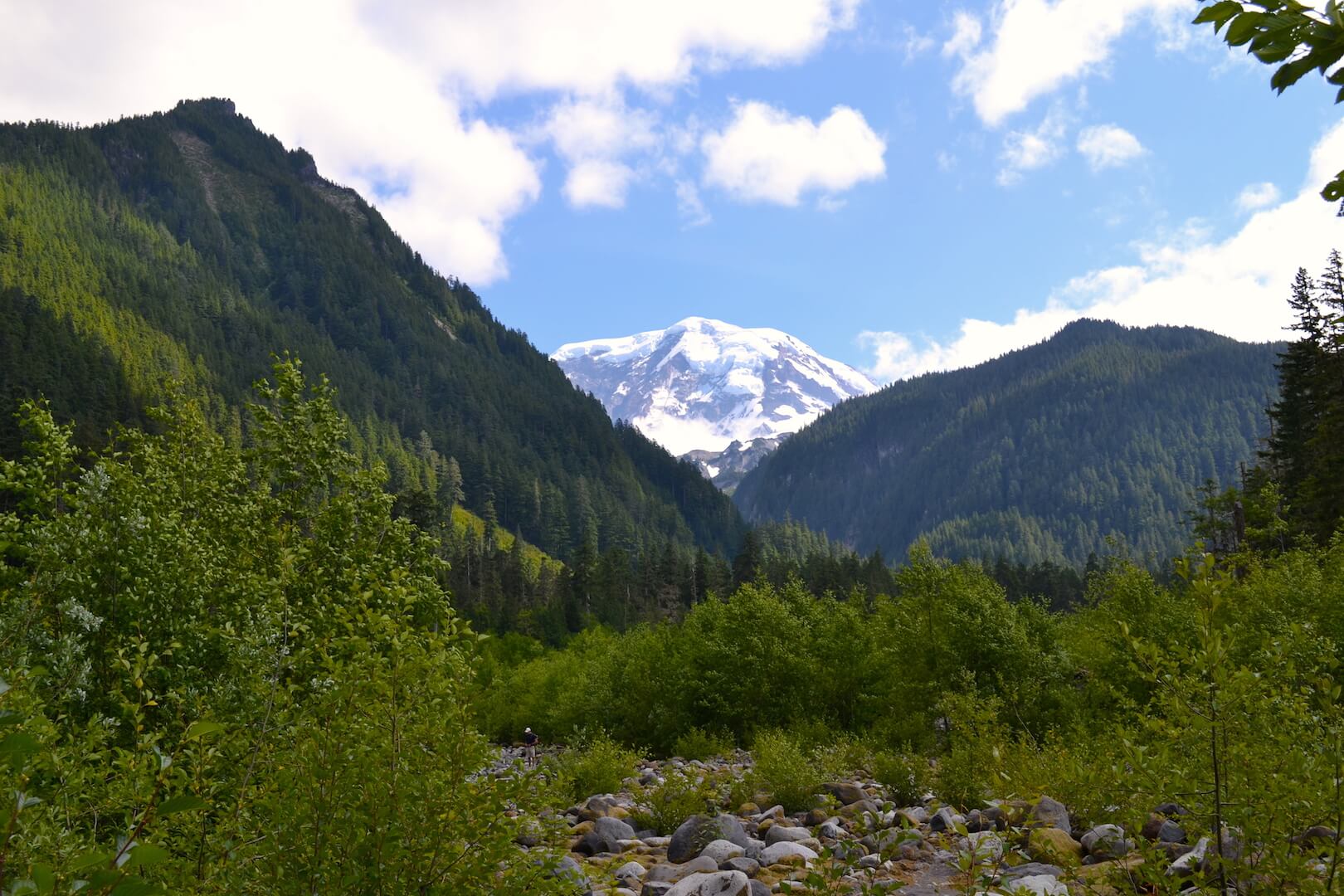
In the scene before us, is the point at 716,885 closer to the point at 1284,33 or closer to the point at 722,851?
the point at 722,851

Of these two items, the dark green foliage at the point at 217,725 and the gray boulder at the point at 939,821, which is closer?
the dark green foliage at the point at 217,725

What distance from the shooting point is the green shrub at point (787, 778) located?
48.9 feet

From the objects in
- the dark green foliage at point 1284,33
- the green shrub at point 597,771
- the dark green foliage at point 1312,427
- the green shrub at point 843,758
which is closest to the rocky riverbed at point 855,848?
the green shrub at point 843,758

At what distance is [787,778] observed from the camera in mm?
15055

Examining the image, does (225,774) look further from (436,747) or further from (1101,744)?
(1101,744)

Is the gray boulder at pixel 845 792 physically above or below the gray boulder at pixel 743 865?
below

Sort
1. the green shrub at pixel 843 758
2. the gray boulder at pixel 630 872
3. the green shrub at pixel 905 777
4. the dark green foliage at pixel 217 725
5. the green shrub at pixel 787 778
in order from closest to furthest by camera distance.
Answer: the dark green foliage at pixel 217 725 < the gray boulder at pixel 630 872 < the green shrub at pixel 787 778 < the green shrub at pixel 905 777 < the green shrub at pixel 843 758

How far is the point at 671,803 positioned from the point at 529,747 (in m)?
22.0

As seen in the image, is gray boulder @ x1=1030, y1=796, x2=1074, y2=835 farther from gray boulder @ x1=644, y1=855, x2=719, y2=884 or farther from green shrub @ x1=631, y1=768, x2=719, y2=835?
green shrub @ x1=631, y1=768, x2=719, y2=835

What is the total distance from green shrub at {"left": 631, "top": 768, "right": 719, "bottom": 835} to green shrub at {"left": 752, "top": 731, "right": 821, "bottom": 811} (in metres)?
1.10

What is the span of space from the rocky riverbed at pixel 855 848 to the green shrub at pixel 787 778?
306 mm

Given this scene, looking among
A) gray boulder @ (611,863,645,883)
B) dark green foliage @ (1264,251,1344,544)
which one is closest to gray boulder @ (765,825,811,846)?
gray boulder @ (611,863,645,883)

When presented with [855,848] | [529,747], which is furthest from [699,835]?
[529,747]

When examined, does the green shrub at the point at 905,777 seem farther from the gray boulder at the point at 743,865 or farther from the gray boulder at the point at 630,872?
the gray boulder at the point at 630,872
